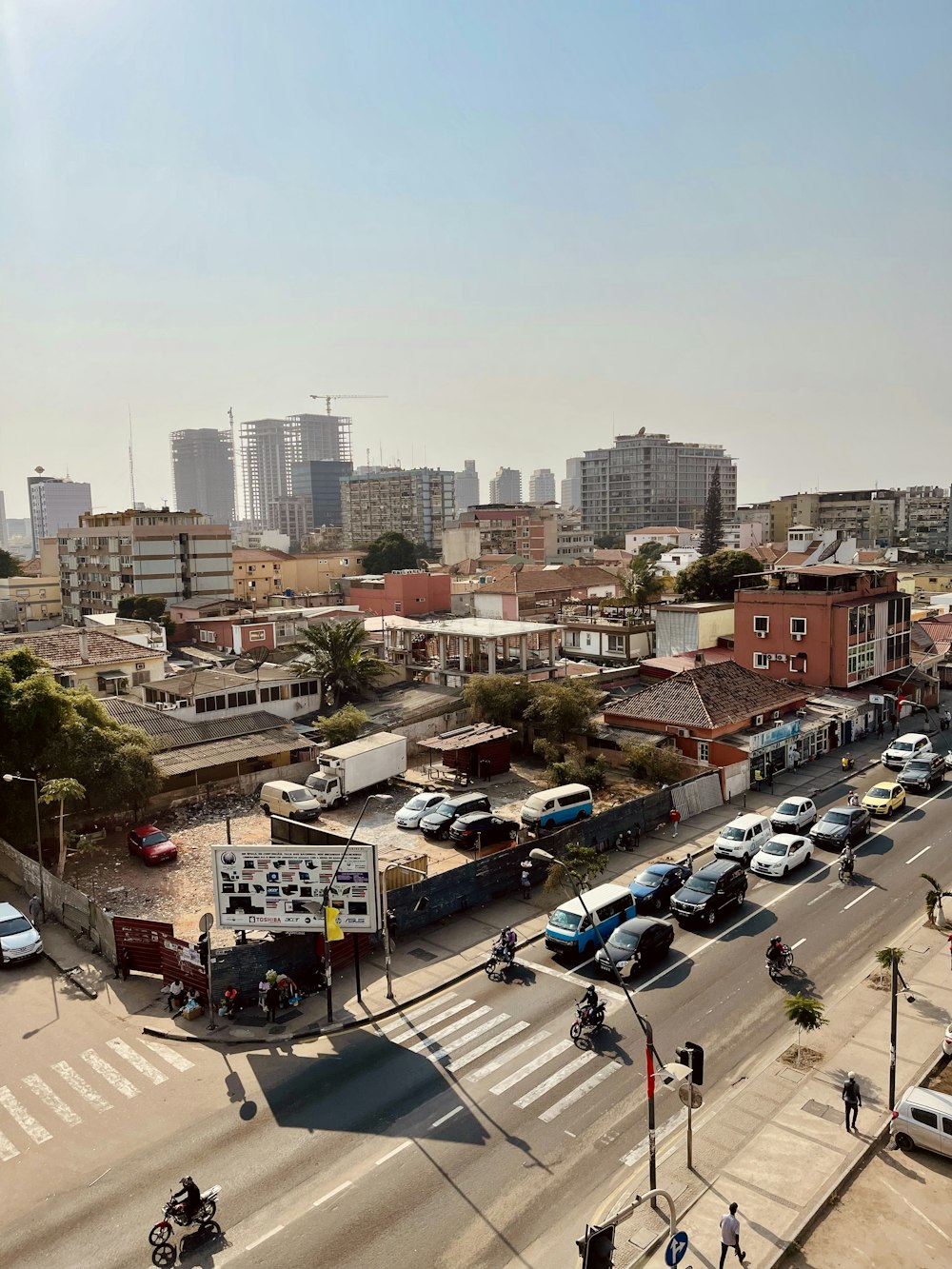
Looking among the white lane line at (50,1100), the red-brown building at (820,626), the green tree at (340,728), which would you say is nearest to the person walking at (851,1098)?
the white lane line at (50,1100)

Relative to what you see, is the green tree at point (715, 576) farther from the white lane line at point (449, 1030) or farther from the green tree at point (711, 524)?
the white lane line at point (449, 1030)

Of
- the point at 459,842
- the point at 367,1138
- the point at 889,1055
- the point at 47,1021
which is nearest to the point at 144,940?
the point at 47,1021

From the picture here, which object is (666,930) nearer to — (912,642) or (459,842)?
(459,842)

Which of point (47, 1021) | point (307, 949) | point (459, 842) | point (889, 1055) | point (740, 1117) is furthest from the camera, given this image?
point (459, 842)

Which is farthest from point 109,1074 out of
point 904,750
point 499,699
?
point 904,750

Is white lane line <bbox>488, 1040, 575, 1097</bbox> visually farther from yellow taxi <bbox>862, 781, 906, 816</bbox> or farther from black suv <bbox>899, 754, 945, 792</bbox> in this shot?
black suv <bbox>899, 754, 945, 792</bbox>

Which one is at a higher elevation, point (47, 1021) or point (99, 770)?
point (99, 770)
